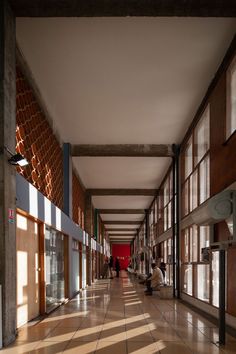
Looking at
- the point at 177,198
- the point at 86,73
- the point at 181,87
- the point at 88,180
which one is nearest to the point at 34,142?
the point at 86,73

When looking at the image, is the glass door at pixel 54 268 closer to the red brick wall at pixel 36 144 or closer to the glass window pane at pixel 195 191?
the red brick wall at pixel 36 144

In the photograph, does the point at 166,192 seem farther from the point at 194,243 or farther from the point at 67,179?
the point at 194,243

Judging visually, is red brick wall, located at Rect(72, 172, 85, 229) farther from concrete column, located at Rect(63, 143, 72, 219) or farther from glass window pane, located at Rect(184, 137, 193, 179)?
glass window pane, located at Rect(184, 137, 193, 179)

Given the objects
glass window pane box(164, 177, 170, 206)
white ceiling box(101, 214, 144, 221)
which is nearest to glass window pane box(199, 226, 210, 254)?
glass window pane box(164, 177, 170, 206)

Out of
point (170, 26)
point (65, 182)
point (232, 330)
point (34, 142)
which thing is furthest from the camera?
point (65, 182)

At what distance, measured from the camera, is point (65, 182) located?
44.0 ft

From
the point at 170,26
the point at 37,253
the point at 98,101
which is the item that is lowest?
the point at 37,253

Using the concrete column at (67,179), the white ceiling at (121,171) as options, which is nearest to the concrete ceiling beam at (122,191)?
the white ceiling at (121,171)

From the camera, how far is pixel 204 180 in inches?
419

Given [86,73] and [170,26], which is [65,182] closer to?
[86,73]

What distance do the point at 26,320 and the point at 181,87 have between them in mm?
5576

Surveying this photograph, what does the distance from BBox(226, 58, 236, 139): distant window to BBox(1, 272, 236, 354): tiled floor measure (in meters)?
3.59

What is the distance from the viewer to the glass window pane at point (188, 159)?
1247 centimetres
